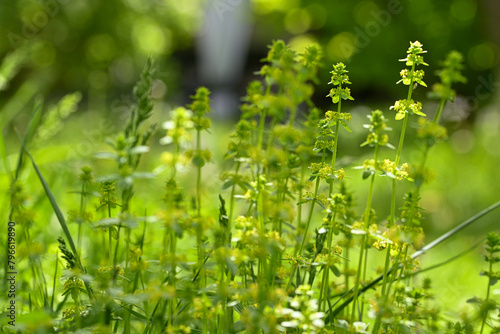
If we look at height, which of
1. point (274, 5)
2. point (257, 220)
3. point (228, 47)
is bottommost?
point (257, 220)

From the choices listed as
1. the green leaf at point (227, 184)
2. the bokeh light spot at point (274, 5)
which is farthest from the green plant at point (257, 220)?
the bokeh light spot at point (274, 5)

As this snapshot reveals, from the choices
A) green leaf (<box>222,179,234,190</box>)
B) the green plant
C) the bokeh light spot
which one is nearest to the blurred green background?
the bokeh light spot

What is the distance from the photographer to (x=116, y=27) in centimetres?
916

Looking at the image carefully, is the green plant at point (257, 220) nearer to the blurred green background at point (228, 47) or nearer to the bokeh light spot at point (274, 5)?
the blurred green background at point (228, 47)

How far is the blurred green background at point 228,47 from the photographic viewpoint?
7.47m

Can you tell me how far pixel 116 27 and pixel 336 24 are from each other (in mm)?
4126

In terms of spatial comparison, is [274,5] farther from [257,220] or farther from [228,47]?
[257,220]

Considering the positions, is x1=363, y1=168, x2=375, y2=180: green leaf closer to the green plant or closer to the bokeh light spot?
the green plant

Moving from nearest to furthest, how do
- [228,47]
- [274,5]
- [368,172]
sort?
[368,172], [274,5], [228,47]

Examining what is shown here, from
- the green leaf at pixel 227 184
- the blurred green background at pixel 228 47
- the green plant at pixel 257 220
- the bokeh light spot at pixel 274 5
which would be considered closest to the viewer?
the green plant at pixel 257 220

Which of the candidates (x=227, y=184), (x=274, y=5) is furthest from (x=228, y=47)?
(x=227, y=184)

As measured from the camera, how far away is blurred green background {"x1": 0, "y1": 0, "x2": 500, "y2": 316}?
24.5 ft

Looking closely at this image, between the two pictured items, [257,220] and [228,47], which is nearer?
[257,220]

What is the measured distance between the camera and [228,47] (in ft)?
43.4
